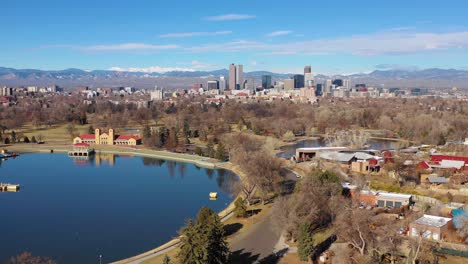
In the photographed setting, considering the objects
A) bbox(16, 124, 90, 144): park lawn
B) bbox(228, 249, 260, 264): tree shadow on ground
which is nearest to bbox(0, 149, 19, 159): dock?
bbox(16, 124, 90, 144): park lawn

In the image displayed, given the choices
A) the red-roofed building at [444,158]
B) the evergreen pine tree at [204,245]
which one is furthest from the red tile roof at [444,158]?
the evergreen pine tree at [204,245]

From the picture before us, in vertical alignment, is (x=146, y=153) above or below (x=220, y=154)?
below

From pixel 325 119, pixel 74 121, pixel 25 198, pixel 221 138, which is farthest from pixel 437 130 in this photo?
pixel 74 121

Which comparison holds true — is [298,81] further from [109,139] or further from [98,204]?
[98,204]

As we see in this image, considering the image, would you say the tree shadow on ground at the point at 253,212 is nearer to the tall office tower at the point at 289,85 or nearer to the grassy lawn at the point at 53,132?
the grassy lawn at the point at 53,132

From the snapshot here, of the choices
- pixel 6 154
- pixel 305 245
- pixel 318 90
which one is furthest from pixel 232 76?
pixel 305 245
